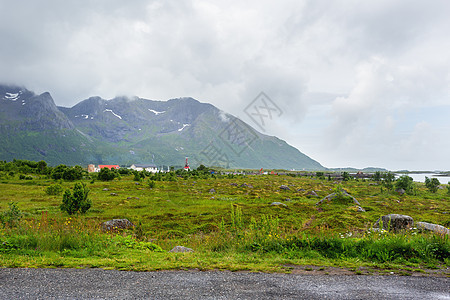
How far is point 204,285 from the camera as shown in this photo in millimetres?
7613

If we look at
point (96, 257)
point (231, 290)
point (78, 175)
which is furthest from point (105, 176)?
point (231, 290)

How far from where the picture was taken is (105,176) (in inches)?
2977

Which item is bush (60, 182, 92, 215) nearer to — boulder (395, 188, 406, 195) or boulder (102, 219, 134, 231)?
boulder (102, 219, 134, 231)

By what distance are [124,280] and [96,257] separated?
324 centimetres

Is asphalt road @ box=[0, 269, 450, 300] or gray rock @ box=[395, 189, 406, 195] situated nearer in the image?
asphalt road @ box=[0, 269, 450, 300]

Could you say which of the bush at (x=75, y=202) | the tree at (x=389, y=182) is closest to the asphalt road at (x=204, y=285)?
the bush at (x=75, y=202)

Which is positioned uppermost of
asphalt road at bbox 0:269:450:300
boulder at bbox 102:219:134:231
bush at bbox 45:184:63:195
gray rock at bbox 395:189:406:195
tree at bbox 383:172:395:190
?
tree at bbox 383:172:395:190

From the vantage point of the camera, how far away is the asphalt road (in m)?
6.96

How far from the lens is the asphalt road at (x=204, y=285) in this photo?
696 cm

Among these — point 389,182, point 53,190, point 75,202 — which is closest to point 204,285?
point 75,202

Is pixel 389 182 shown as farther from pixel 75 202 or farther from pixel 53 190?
pixel 53 190

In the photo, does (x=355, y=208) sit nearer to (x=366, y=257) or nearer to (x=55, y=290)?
(x=366, y=257)

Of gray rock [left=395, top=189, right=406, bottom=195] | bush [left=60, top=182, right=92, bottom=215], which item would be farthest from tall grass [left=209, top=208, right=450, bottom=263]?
gray rock [left=395, top=189, right=406, bottom=195]

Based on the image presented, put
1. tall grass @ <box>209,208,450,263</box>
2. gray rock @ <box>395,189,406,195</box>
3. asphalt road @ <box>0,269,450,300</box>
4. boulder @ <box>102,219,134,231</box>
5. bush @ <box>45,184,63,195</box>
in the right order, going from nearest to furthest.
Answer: asphalt road @ <box>0,269,450,300</box>
tall grass @ <box>209,208,450,263</box>
boulder @ <box>102,219,134,231</box>
bush @ <box>45,184,63,195</box>
gray rock @ <box>395,189,406,195</box>
